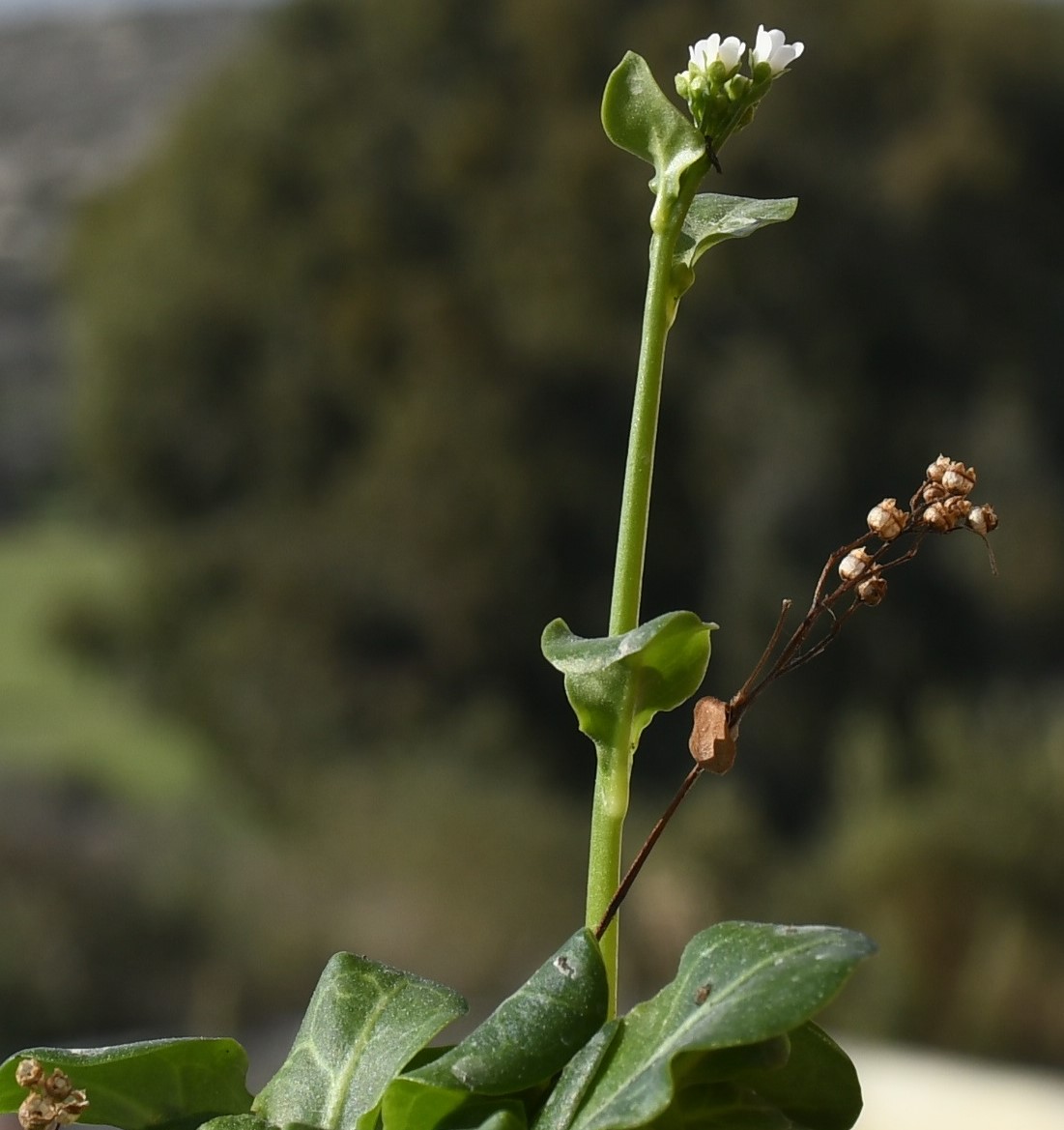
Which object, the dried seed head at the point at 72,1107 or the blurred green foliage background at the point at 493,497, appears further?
the blurred green foliage background at the point at 493,497

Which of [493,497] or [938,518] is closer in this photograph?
[938,518]

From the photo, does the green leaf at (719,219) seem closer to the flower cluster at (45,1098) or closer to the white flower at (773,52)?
the white flower at (773,52)

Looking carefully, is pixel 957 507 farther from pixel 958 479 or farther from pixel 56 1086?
pixel 56 1086

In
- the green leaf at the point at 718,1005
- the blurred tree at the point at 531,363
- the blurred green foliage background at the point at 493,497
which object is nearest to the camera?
the green leaf at the point at 718,1005

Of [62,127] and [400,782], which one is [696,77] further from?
[62,127]

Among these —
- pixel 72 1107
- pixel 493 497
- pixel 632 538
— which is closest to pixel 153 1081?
pixel 72 1107

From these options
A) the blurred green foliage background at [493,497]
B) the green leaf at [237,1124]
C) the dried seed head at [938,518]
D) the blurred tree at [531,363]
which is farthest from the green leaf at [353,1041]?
the blurred tree at [531,363]

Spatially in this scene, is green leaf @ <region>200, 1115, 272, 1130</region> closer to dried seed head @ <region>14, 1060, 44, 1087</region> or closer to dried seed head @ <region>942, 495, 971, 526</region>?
dried seed head @ <region>14, 1060, 44, 1087</region>
